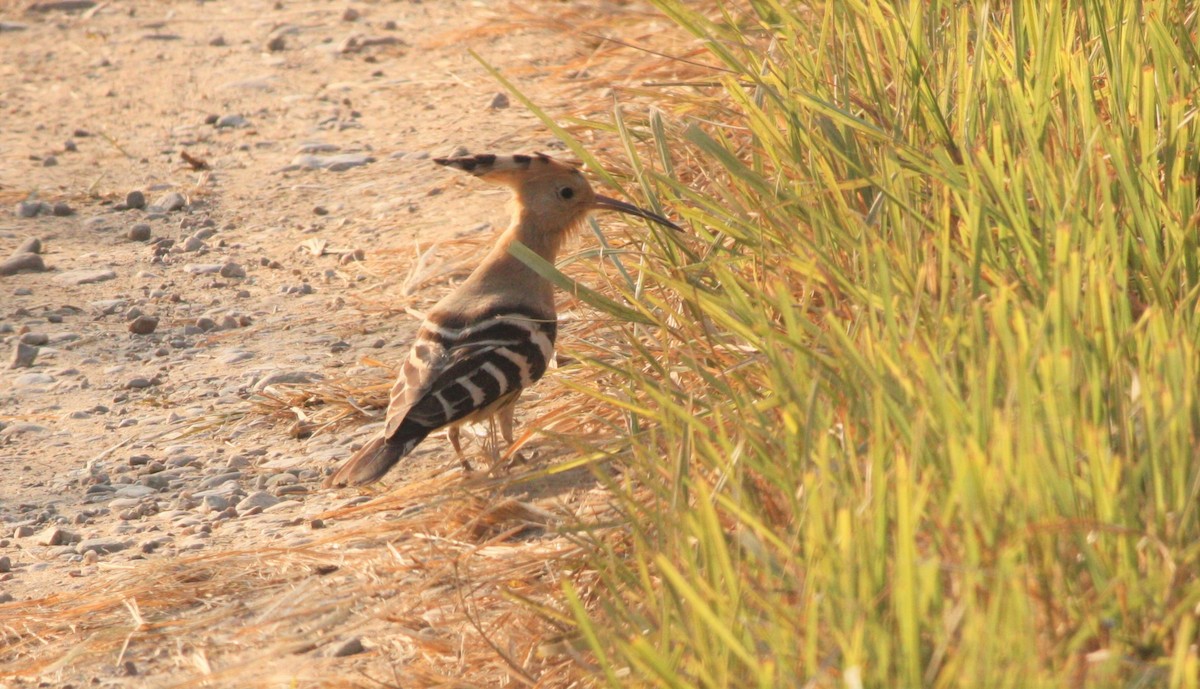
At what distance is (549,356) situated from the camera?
3.65 metres

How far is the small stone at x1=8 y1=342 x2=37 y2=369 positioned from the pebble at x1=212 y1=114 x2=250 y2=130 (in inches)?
78.8

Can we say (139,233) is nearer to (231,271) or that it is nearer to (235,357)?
(231,271)

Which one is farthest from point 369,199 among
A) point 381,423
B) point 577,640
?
point 577,640

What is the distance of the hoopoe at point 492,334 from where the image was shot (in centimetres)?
342

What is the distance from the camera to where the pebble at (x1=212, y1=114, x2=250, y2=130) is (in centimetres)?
616

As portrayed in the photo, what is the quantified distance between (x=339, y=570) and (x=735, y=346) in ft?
3.11

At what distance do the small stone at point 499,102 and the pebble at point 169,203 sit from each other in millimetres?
1277

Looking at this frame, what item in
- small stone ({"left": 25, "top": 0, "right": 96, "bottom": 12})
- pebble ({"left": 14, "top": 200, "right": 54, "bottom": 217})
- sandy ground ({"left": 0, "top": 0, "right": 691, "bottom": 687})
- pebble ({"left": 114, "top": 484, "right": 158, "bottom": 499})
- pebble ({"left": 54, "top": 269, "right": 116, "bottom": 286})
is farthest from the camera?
small stone ({"left": 25, "top": 0, "right": 96, "bottom": 12})

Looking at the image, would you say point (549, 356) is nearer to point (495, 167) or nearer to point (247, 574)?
point (495, 167)

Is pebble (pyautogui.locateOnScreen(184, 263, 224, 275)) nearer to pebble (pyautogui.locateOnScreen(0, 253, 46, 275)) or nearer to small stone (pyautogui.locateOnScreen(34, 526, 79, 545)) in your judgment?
pebble (pyautogui.locateOnScreen(0, 253, 46, 275))

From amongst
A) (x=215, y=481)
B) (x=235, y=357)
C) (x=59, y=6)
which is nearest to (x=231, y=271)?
(x=235, y=357)

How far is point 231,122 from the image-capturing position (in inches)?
243

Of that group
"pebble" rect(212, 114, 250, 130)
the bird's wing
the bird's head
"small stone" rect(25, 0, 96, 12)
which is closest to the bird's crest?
the bird's head

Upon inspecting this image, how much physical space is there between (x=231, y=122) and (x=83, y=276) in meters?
1.48
